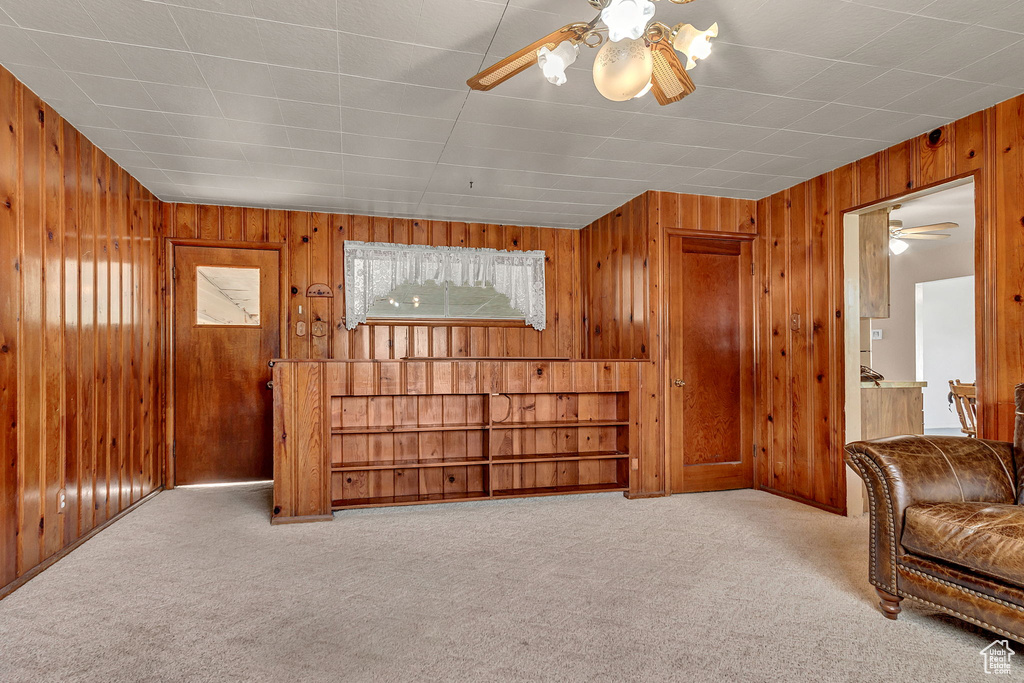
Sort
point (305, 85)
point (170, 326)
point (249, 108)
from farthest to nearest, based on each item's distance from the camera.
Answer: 1. point (170, 326)
2. point (249, 108)
3. point (305, 85)

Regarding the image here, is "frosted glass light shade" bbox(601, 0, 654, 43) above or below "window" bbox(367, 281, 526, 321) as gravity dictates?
above

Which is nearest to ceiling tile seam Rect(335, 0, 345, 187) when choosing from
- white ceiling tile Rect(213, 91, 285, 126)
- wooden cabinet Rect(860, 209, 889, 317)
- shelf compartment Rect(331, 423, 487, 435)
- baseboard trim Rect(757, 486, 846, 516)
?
white ceiling tile Rect(213, 91, 285, 126)

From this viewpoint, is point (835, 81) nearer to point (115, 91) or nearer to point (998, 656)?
point (998, 656)

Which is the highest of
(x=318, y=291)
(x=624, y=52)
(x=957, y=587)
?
(x=624, y=52)

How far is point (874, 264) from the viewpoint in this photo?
4113 mm

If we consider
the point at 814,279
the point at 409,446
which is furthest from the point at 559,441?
the point at 814,279

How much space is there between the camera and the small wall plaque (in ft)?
16.8

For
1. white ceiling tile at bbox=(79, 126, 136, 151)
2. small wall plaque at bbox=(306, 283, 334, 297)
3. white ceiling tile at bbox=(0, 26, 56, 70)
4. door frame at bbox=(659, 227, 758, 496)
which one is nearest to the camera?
white ceiling tile at bbox=(0, 26, 56, 70)

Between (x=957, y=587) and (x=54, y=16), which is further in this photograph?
(x=54, y=16)

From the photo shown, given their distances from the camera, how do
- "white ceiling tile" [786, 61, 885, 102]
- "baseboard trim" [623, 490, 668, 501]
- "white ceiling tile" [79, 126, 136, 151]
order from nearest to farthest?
1. "white ceiling tile" [786, 61, 885, 102]
2. "white ceiling tile" [79, 126, 136, 151]
3. "baseboard trim" [623, 490, 668, 501]

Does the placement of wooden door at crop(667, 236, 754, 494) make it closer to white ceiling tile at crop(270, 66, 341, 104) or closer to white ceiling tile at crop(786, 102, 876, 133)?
white ceiling tile at crop(786, 102, 876, 133)

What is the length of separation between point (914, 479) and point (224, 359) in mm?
4962

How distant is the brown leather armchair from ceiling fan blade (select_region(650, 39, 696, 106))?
1.63 m

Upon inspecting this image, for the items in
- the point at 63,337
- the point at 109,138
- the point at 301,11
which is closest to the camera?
the point at 301,11
